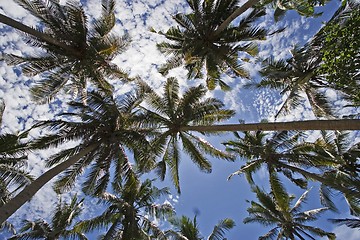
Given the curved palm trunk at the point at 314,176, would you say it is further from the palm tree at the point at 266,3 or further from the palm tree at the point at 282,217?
the palm tree at the point at 266,3

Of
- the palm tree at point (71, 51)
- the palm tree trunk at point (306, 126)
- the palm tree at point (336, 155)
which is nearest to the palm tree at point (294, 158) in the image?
the palm tree at point (336, 155)

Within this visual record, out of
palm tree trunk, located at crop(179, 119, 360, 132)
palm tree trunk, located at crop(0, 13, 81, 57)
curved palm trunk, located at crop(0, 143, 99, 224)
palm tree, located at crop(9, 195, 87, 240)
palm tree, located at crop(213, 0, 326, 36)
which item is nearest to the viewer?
palm tree trunk, located at crop(179, 119, 360, 132)

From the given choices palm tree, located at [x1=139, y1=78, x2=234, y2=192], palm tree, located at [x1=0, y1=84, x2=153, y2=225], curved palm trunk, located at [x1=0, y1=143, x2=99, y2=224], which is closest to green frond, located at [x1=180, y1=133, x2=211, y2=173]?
palm tree, located at [x1=139, y1=78, x2=234, y2=192]

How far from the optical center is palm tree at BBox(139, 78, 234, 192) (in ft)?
50.5

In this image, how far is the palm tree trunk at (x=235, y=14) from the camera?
44.3 feet

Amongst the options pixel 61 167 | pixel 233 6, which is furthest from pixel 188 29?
pixel 61 167

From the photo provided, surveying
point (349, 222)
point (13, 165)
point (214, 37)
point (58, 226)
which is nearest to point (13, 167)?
Result: point (13, 165)

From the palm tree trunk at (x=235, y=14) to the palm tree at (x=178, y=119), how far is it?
2.81 m

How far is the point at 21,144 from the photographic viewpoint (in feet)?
45.3

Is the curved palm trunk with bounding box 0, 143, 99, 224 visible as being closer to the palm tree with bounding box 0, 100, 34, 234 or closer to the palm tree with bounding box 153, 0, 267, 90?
the palm tree with bounding box 0, 100, 34, 234

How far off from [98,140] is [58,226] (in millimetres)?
8591

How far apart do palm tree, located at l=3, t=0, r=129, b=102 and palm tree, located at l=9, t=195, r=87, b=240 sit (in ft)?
26.2

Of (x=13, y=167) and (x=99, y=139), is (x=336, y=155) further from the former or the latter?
(x=13, y=167)

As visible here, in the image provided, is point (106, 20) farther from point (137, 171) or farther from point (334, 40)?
point (334, 40)
